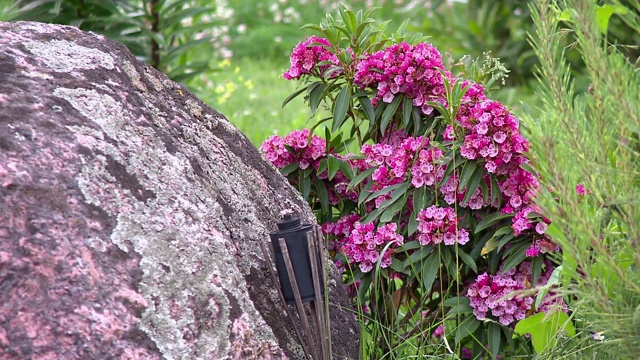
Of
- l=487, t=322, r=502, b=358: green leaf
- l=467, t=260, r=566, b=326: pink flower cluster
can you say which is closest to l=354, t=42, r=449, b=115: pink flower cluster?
l=467, t=260, r=566, b=326: pink flower cluster

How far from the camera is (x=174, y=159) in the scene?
1.72 metres

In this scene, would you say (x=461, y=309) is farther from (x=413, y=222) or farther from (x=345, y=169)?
(x=345, y=169)

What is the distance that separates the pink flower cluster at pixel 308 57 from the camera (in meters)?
2.40

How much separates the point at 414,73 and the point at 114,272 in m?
1.20

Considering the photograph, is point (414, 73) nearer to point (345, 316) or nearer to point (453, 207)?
point (453, 207)

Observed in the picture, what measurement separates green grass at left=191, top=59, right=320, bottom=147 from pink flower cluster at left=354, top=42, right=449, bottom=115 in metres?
2.37

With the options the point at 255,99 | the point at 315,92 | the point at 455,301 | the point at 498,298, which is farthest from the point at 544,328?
the point at 255,99

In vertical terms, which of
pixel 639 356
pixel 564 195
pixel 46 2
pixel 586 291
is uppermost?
pixel 46 2

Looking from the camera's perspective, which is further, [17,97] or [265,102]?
[265,102]

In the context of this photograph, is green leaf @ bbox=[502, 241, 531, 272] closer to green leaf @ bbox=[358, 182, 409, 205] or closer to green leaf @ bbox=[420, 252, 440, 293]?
green leaf @ bbox=[420, 252, 440, 293]

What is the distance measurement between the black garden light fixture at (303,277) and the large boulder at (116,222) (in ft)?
0.16

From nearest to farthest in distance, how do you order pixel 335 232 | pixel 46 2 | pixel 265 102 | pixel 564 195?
pixel 564 195, pixel 335 232, pixel 46 2, pixel 265 102

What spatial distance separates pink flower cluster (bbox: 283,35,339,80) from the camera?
2.40 m

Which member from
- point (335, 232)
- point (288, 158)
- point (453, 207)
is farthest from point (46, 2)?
point (453, 207)
